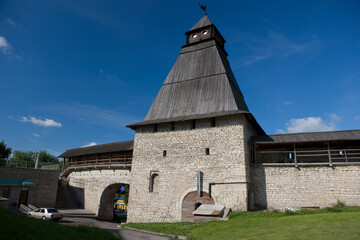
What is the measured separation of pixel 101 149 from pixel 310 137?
15760mm

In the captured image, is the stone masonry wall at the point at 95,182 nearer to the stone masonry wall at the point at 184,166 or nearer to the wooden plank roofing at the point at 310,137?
the stone masonry wall at the point at 184,166

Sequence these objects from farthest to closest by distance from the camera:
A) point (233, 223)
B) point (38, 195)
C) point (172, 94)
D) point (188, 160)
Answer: point (38, 195) < point (172, 94) < point (188, 160) < point (233, 223)

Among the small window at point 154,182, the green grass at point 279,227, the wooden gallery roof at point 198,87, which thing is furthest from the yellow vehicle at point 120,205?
the green grass at point 279,227

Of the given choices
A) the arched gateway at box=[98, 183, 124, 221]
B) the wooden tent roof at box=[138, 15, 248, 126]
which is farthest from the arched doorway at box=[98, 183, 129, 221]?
the wooden tent roof at box=[138, 15, 248, 126]

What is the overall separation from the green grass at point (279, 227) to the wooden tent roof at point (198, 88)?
6770 mm

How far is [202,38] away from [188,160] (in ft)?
35.5

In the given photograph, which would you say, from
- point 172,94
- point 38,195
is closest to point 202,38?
point 172,94

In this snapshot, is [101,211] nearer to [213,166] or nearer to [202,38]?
[213,166]

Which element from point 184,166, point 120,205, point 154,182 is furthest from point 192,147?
point 120,205

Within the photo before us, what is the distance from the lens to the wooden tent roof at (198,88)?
651 inches

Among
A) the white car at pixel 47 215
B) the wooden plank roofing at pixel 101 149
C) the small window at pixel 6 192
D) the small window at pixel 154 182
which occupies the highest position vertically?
the wooden plank roofing at pixel 101 149

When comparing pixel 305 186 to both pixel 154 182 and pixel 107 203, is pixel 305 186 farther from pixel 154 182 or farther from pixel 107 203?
pixel 107 203

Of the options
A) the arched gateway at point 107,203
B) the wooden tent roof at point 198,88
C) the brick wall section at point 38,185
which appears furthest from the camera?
the brick wall section at point 38,185

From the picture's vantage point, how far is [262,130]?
61.2 ft
